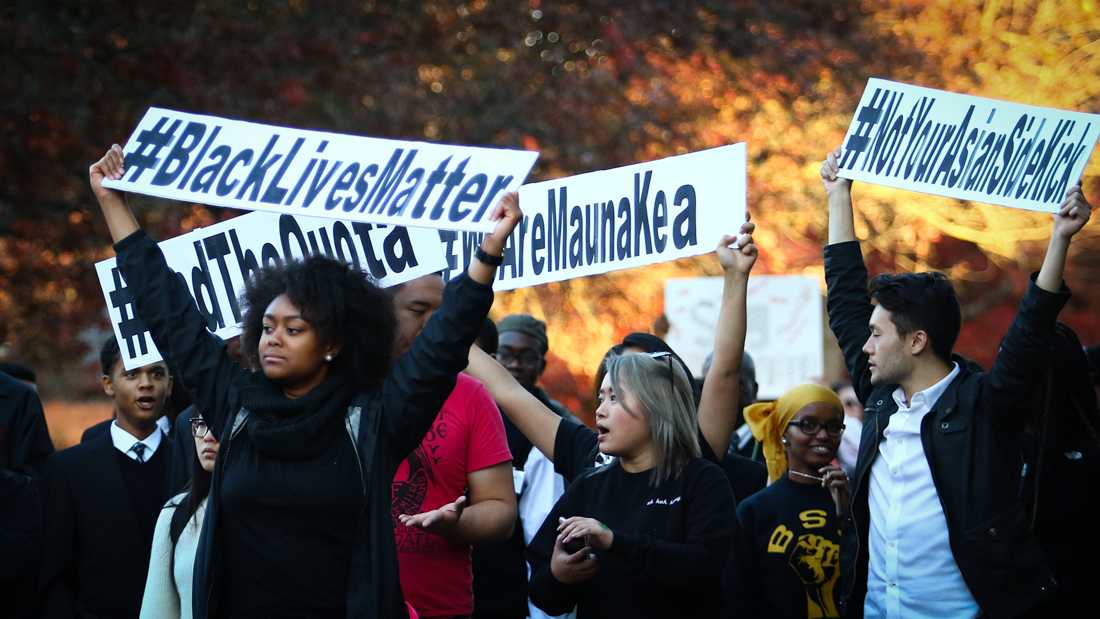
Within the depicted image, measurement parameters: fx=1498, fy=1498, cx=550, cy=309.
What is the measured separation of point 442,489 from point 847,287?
1707mm

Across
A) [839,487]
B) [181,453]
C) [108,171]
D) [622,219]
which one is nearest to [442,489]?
[181,453]

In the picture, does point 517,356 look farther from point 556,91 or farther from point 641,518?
point 556,91

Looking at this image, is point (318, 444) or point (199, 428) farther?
point (199, 428)

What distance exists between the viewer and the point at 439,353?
3883 mm

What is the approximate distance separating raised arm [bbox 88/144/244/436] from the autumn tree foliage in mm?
8041

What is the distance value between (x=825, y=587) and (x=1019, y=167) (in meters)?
1.72

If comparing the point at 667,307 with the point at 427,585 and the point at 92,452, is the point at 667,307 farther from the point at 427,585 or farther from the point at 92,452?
the point at 427,585

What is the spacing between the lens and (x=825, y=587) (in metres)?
5.67

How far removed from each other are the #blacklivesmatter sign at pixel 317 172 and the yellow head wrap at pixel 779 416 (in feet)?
7.68

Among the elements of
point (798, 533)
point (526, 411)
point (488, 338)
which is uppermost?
point (488, 338)

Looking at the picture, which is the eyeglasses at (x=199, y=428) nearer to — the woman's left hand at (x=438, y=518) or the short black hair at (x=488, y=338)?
the woman's left hand at (x=438, y=518)

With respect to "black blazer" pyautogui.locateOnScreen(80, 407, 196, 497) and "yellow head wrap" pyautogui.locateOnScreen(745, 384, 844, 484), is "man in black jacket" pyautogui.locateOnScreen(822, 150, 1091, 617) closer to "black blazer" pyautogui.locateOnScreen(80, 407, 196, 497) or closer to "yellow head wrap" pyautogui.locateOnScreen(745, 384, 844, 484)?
"yellow head wrap" pyautogui.locateOnScreen(745, 384, 844, 484)

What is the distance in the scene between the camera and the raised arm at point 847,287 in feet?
17.8

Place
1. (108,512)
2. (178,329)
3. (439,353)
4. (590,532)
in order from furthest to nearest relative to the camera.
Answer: (108,512)
(590,532)
(178,329)
(439,353)
